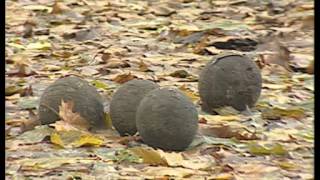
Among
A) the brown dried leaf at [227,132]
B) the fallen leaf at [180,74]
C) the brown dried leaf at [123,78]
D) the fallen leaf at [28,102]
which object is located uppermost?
the brown dried leaf at [227,132]

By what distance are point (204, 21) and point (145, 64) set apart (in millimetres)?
2565

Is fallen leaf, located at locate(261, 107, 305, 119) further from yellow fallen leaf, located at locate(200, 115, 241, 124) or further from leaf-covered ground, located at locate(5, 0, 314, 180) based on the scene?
yellow fallen leaf, located at locate(200, 115, 241, 124)

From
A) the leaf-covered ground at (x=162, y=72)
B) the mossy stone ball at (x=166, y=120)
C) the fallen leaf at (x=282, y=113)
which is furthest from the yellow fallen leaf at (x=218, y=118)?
the mossy stone ball at (x=166, y=120)

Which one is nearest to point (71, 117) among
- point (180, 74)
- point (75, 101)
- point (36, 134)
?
point (75, 101)

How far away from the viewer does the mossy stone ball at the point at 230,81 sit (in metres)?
5.71

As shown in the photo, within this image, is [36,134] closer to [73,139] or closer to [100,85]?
[73,139]

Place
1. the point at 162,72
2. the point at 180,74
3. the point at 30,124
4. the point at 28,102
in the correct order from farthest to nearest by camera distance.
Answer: the point at 162,72, the point at 180,74, the point at 28,102, the point at 30,124

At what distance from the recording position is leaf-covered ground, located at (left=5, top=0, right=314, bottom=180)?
471cm

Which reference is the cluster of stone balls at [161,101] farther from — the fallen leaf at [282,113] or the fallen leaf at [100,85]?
the fallen leaf at [100,85]

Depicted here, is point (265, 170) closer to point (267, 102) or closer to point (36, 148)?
point (36, 148)

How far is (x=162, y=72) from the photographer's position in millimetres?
7332

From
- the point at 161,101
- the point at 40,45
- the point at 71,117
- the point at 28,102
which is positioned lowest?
the point at 40,45

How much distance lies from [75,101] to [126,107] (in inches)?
12.1

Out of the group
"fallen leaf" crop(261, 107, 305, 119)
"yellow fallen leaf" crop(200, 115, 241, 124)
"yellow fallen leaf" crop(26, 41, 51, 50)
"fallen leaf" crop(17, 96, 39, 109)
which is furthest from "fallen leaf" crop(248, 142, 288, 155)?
"yellow fallen leaf" crop(26, 41, 51, 50)
